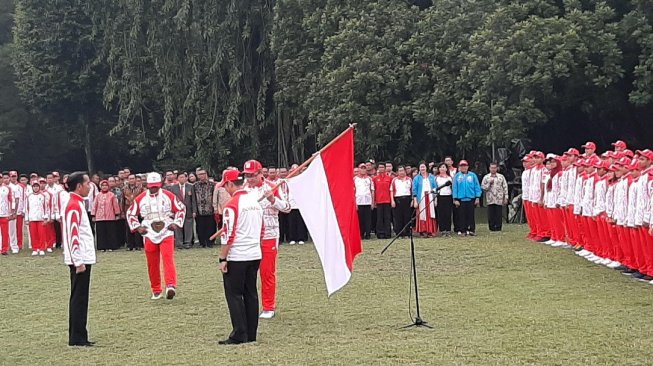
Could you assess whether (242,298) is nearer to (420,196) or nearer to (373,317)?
(373,317)

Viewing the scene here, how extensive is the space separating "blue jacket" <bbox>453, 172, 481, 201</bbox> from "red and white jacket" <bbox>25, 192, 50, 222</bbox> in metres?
10.6

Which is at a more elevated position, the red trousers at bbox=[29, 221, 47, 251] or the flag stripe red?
the flag stripe red

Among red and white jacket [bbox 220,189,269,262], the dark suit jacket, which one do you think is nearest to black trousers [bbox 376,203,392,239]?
the dark suit jacket

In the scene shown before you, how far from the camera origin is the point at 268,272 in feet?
39.4

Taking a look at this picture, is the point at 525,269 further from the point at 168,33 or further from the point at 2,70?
the point at 2,70

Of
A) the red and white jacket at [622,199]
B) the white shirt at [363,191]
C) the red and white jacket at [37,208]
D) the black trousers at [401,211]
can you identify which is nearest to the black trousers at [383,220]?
the black trousers at [401,211]

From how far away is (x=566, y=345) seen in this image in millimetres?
9367

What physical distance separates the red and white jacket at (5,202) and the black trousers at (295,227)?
7.19 meters

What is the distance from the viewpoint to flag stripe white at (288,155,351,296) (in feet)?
34.8

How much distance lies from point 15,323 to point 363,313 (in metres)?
4.64

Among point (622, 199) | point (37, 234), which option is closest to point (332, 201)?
point (622, 199)

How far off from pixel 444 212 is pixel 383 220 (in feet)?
5.35

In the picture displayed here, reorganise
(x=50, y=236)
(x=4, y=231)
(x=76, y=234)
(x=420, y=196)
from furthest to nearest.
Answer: (x=50, y=236) < (x=420, y=196) < (x=4, y=231) < (x=76, y=234)

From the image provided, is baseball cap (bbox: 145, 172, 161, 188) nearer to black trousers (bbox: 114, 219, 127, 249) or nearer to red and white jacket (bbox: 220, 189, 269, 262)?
red and white jacket (bbox: 220, 189, 269, 262)
